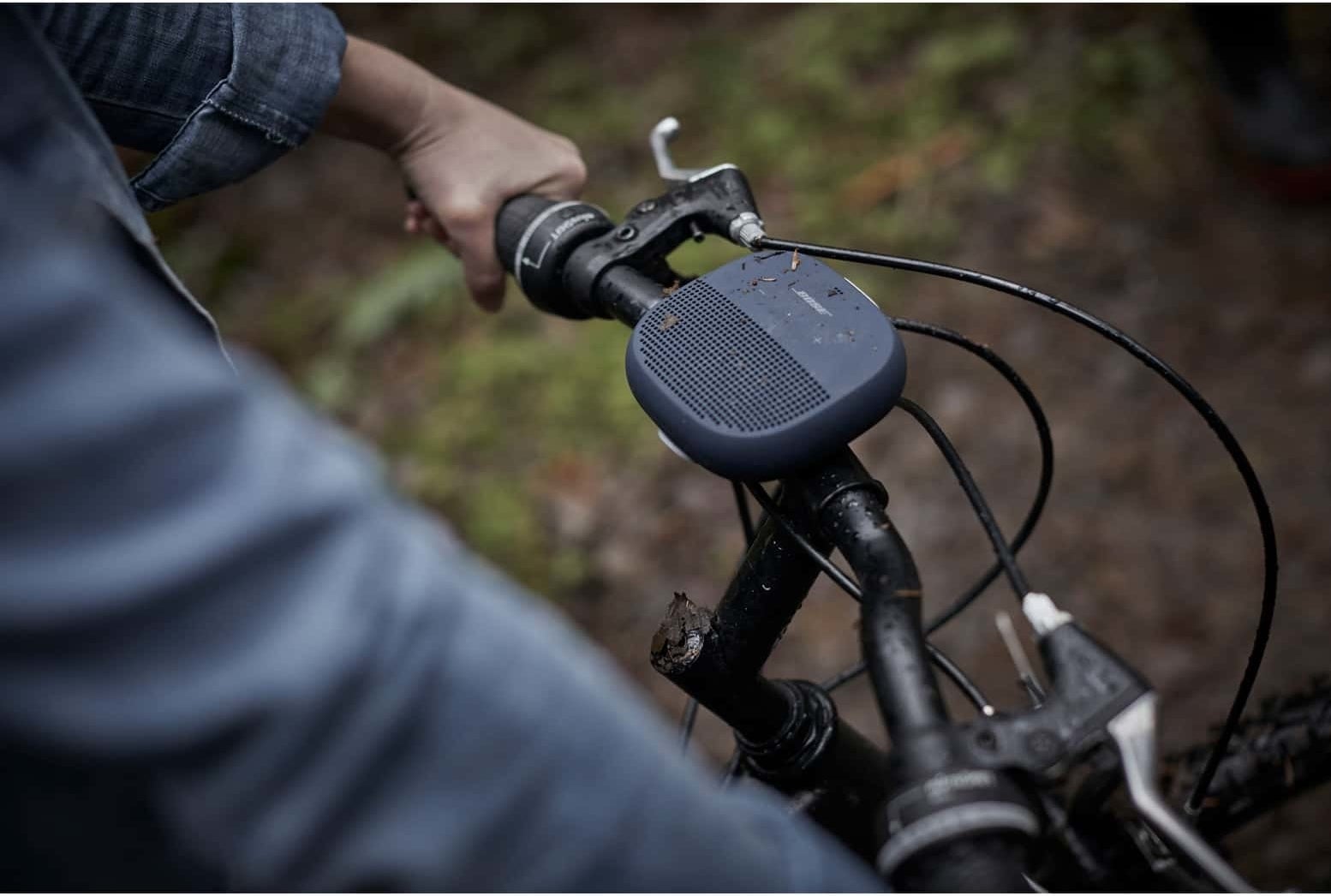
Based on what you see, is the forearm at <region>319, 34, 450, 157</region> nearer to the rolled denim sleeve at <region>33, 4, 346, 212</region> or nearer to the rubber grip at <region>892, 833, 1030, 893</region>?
the rolled denim sleeve at <region>33, 4, 346, 212</region>

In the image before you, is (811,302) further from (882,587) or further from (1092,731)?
(1092,731)

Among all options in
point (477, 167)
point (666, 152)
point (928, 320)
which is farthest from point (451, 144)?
point (928, 320)

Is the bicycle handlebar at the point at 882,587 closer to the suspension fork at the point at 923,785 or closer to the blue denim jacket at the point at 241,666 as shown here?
the suspension fork at the point at 923,785

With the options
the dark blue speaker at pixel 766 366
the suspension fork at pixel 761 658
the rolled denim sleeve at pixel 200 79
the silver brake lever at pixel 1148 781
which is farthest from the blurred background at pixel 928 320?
the rolled denim sleeve at pixel 200 79

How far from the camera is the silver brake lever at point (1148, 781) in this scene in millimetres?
701

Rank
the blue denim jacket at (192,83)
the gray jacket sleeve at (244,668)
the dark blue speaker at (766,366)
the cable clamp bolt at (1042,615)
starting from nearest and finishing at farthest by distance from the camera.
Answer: the gray jacket sleeve at (244,668), the cable clamp bolt at (1042,615), the dark blue speaker at (766,366), the blue denim jacket at (192,83)

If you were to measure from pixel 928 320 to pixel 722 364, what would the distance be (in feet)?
7.75

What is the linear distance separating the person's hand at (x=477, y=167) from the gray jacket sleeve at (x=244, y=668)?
0.67 meters

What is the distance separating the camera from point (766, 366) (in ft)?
3.03

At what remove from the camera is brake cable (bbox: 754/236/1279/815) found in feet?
3.20

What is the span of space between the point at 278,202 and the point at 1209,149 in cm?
334

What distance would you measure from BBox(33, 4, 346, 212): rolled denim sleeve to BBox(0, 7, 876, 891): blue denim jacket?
0.43 m

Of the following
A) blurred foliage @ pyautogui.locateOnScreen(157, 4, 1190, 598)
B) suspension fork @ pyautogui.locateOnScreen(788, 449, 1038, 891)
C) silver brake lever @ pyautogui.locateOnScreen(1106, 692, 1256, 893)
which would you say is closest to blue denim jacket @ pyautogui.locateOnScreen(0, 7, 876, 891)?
suspension fork @ pyautogui.locateOnScreen(788, 449, 1038, 891)

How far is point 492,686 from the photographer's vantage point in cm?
62
